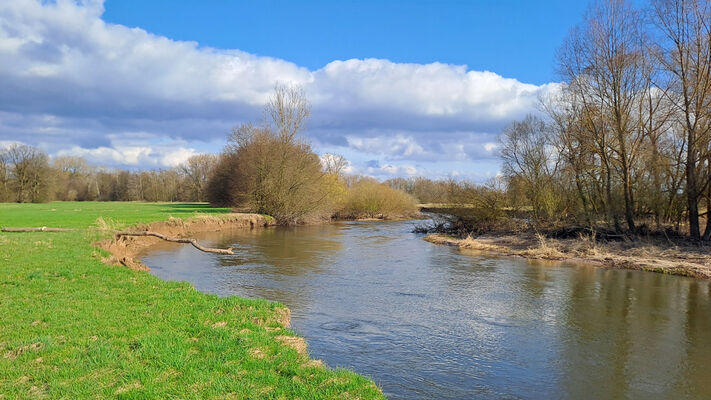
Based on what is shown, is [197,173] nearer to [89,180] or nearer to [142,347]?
[89,180]

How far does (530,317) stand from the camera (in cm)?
1159

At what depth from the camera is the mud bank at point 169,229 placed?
56.2 feet

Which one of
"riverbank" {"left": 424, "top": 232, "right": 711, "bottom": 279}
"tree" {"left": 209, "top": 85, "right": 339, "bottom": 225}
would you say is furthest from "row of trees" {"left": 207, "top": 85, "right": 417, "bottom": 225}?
"riverbank" {"left": 424, "top": 232, "right": 711, "bottom": 279}

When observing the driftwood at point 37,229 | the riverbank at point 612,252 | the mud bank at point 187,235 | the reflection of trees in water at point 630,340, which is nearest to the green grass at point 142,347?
the mud bank at point 187,235

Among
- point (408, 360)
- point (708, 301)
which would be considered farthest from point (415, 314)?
point (708, 301)

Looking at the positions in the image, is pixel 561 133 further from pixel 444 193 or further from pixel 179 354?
pixel 179 354

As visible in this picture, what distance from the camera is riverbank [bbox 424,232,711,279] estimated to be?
18617 millimetres

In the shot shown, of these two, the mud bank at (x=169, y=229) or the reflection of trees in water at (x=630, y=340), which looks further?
the mud bank at (x=169, y=229)

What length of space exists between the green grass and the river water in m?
1.38

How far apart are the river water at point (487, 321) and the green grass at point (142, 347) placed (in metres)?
1.38

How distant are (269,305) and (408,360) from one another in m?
3.53

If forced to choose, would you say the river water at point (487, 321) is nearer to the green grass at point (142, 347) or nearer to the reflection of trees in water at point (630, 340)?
the reflection of trees in water at point (630, 340)

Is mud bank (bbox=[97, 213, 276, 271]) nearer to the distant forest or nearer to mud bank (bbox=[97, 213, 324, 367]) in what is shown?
mud bank (bbox=[97, 213, 324, 367])

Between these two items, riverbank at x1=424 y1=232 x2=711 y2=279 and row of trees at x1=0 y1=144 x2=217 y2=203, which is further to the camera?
row of trees at x1=0 y1=144 x2=217 y2=203
